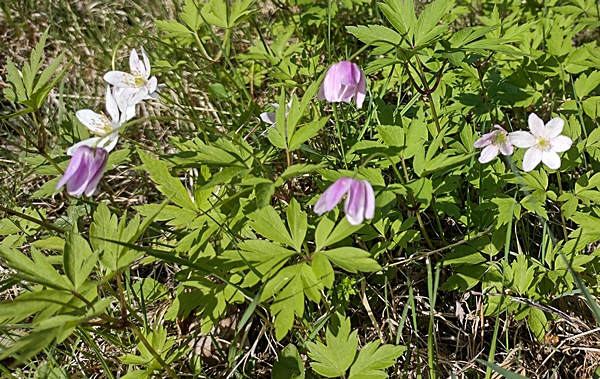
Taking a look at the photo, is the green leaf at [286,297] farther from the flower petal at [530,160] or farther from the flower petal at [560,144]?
the flower petal at [560,144]

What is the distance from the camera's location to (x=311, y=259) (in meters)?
1.74

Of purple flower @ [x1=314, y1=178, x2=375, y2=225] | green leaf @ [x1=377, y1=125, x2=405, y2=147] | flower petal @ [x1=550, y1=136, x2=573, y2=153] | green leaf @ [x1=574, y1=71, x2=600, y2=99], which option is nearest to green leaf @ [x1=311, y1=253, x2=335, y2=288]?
purple flower @ [x1=314, y1=178, x2=375, y2=225]

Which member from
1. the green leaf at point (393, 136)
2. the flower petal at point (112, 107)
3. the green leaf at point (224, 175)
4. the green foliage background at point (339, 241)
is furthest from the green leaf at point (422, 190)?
the flower petal at point (112, 107)

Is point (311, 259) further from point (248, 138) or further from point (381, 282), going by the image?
point (248, 138)

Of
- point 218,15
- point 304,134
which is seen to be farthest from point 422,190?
point 218,15

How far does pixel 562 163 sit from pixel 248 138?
1548 millimetres

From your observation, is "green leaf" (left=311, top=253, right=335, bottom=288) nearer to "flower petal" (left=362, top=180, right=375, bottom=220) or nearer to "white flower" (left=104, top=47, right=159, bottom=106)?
"flower petal" (left=362, top=180, right=375, bottom=220)

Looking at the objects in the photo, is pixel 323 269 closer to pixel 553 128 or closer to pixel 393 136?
pixel 393 136

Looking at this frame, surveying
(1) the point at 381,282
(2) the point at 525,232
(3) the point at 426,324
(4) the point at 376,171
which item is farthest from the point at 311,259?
(2) the point at 525,232

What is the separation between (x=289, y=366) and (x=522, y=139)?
4.04 feet

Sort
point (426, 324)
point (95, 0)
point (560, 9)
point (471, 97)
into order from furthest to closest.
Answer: point (95, 0) → point (560, 9) → point (471, 97) → point (426, 324)

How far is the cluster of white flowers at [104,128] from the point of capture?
63.4 inches

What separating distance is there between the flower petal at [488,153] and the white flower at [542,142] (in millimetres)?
67

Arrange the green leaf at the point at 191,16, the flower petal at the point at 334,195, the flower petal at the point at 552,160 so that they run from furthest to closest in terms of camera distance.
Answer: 1. the green leaf at the point at 191,16
2. the flower petal at the point at 552,160
3. the flower petal at the point at 334,195
